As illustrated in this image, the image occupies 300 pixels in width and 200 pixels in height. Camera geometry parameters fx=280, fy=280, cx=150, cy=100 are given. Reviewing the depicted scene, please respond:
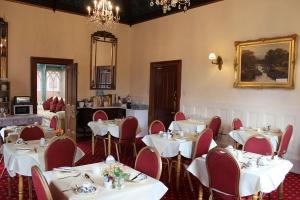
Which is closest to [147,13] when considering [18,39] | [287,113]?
[18,39]

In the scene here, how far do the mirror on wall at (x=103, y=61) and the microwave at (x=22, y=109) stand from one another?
2161mm

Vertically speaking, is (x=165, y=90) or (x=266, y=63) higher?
(x=266, y=63)

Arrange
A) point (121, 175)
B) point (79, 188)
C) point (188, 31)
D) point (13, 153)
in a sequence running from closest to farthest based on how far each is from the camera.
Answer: point (79, 188) < point (121, 175) < point (13, 153) < point (188, 31)

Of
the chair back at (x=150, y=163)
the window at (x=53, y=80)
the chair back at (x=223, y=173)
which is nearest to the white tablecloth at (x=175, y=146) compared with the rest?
the chair back at (x=223, y=173)

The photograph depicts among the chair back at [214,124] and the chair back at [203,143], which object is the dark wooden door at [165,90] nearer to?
the chair back at [214,124]

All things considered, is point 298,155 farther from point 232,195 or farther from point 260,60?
point 232,195

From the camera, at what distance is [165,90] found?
8.52 metres

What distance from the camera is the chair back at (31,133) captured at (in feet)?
14.8

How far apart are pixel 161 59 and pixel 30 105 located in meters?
3.97

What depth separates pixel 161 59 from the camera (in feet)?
28.3

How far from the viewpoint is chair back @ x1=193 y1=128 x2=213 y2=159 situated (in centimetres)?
425

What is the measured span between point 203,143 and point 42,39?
5733mm

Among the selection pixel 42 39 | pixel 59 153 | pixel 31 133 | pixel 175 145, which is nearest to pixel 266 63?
pixel 175 145

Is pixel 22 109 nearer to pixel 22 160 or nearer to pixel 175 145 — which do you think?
pixel 22 160
